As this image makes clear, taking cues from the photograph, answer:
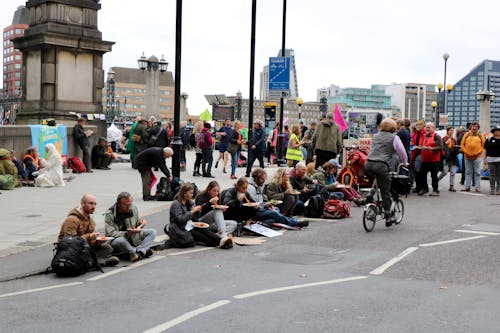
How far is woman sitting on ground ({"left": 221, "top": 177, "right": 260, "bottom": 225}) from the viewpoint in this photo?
12234mm

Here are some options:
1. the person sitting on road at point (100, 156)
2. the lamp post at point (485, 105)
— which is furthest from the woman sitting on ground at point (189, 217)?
the lamp post at point (485, 105)

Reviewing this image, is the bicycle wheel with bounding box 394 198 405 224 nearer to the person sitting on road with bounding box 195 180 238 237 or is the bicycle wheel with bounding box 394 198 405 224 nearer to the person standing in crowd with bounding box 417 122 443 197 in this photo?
the person sitting on road with bounding box 195 180 238 237

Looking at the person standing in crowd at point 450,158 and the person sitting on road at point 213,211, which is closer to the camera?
the person sitting on road at point 213,211

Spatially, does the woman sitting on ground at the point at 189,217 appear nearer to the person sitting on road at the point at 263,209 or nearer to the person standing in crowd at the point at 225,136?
the person sitting on road at the point at 263,209

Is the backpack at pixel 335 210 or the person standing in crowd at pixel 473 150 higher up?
the person standing in crowd at pixel 473 150

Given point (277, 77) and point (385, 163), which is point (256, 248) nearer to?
point (385, 163)

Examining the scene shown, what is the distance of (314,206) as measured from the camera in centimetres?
1445

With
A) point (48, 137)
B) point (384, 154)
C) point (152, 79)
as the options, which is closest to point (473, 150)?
point (384, 154)

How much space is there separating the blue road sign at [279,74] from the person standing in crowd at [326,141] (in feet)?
18.6

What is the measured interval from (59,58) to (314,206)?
44.1 feet

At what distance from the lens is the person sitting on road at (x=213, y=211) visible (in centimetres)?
1138

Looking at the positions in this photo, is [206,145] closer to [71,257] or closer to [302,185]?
[302,185]

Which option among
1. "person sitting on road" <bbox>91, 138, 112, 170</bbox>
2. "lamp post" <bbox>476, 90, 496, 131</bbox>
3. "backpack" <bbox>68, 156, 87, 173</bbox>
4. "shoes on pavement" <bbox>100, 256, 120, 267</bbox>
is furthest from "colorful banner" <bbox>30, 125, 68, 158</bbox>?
"lamp post" <bbox>476, 90, 496, 131</bbox>

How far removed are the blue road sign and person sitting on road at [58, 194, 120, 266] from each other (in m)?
15.4
